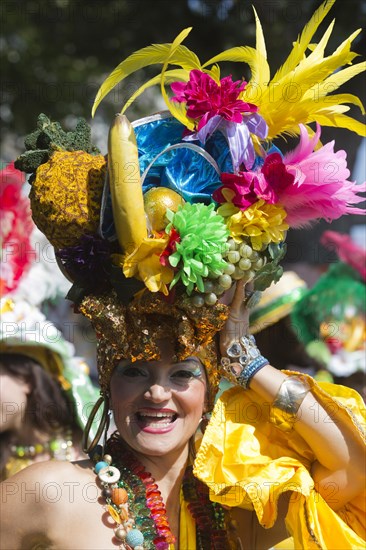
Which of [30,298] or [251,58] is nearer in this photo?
[251,58]

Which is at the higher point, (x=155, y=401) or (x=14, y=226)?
(x=14, y=226)

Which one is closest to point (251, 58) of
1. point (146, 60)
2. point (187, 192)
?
point (146, 60)

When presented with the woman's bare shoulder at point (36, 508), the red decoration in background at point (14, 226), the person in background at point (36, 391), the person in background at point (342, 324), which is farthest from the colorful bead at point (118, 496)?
the person in background at point (342, 324)

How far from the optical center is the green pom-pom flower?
233cm

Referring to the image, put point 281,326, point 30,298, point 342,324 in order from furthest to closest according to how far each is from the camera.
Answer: point 342,324 < point 281,326 < point 30,298

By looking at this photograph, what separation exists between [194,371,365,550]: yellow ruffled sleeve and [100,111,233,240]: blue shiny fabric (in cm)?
64

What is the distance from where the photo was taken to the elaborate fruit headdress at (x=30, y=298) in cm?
404

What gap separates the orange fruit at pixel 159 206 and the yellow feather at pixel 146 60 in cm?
29

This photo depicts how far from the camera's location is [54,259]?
4.48 m

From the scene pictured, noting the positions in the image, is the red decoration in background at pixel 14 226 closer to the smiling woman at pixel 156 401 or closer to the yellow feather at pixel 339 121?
the smiling woman at pixel 156 401

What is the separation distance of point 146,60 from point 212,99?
0.75 feet

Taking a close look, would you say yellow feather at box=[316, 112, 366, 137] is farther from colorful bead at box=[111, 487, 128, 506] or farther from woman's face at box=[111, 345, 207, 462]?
colorful bead at box=[111, 487, 128, 506]

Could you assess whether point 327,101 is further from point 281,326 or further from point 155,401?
point 281,326

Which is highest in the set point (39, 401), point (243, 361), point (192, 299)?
point (39, 401)
